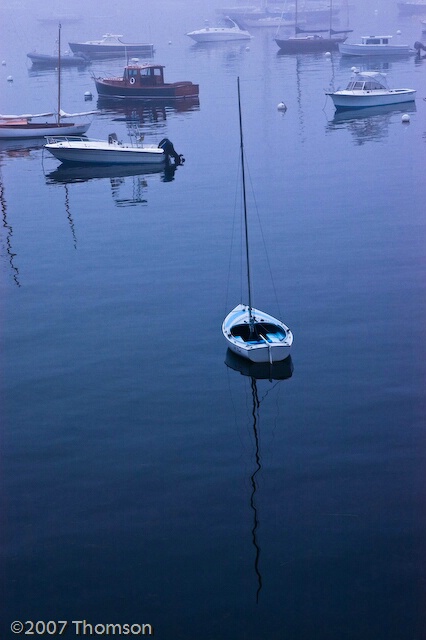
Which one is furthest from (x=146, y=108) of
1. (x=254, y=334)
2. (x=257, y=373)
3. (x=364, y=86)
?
(x=257, y=373)

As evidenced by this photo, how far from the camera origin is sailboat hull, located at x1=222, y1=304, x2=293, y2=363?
1289 inches

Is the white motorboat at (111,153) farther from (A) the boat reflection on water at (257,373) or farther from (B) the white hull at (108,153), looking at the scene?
(A) the boat reflection on water at (257,373)

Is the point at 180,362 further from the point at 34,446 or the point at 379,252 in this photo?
the point at 379,252

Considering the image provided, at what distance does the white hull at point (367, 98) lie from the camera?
304 feet

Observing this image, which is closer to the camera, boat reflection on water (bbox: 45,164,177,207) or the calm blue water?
the calm blue water

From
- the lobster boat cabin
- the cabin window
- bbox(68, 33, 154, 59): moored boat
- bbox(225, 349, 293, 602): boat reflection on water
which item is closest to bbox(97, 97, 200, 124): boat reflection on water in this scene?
→ the lobster boat cabin

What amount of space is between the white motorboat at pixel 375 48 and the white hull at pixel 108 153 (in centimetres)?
9055

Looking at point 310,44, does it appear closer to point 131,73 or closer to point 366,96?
point 131,73

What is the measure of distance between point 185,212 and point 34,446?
1204 inches

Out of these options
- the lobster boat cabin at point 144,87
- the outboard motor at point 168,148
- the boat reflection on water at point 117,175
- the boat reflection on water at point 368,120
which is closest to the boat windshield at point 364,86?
the boat reflection on water at point 368,120

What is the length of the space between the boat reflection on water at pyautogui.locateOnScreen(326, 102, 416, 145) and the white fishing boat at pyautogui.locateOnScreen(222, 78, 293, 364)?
1864 inches

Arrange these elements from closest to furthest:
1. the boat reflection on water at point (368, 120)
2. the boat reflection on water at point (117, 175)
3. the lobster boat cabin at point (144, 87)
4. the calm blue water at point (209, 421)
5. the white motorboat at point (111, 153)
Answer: the calm blue water at point (209, 421) < the boat reflection on water at point (117, 175) < the white motorboat at point (111, 153) < the boat reflection on water at point (368, 120) < the lobster boat cabin at point (144, 87)

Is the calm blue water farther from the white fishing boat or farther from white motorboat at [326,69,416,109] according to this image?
white motorboat at [326,69,416,109]

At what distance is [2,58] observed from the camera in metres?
192
